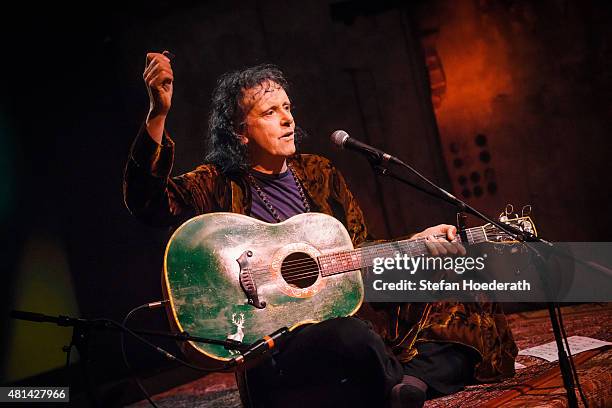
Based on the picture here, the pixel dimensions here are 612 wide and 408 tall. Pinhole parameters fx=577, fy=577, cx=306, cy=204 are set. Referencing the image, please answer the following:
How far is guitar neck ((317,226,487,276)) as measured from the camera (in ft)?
9.92

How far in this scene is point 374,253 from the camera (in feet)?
10.4

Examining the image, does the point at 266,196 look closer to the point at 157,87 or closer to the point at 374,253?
the point at 374,253

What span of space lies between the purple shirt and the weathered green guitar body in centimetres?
27

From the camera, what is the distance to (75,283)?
464 centimetres

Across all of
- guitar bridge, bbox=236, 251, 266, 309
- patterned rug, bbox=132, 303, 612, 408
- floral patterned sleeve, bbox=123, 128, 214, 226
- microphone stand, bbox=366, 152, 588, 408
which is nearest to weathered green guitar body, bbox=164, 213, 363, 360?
guitar bridge, bbox=236, 251, 266, 309

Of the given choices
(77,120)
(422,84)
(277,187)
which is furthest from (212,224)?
(422,84)

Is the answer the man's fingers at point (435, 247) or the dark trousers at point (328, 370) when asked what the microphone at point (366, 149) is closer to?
the man's fingers at point (435, 247)

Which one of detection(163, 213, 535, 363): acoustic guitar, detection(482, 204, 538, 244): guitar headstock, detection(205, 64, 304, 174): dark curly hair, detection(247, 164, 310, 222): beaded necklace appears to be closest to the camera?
detection(163, 213, 535, 363): acoustic guitar

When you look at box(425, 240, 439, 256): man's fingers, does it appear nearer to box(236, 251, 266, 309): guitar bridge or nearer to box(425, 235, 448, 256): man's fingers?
box(425, 235, 448, 256): man's fingers

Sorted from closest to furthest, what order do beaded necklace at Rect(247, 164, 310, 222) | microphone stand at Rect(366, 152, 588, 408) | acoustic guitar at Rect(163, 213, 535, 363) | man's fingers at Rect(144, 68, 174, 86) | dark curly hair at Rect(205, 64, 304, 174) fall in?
1. microphone stand at Rect(366, 152, 588, 408)
2. acoustic guitar at Rect(163, 213, 535, 363)
3. man's fingers at Rect(144, 68, 174, 86)
4. beaded necklace at Rect(247, 164, 310, 222)
5. dark curly hair at Rect(205, 64, 304, 174)

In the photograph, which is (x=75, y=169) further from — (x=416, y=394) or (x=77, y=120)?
(x=416, y=394)

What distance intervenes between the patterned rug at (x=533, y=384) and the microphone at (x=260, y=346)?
1.07 metres

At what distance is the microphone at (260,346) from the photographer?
7.89ft

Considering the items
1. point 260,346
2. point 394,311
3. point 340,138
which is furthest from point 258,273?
point 394,311
